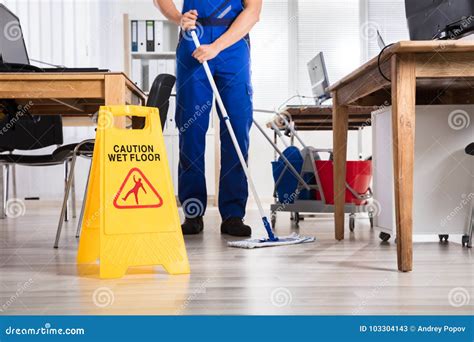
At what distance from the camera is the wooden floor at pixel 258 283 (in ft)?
4.70

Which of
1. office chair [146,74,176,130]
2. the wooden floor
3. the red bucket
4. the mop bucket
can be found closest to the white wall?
the mop bucket

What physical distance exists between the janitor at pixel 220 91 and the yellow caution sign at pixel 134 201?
2.99ft

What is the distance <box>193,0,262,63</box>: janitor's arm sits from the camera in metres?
2.79

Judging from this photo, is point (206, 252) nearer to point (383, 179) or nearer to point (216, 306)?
point (383, 179)

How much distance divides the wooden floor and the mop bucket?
933 mm

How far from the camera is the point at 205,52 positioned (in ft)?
9.12

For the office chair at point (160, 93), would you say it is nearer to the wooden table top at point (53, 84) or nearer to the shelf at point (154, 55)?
the wooden table top at point (53, 84)

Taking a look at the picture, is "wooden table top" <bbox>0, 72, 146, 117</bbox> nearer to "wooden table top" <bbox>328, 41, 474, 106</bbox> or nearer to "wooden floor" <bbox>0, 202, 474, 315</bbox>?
"wooden floor" <bbox>0, 202, 474, 315</bbox>

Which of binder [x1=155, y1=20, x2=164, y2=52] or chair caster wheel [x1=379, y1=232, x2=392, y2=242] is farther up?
binder [x1=155, y1=20, x2=164, y2=52]

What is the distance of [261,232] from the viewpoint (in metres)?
3.21

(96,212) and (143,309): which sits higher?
(96,212)

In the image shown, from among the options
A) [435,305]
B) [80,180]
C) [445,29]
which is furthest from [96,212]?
[80,180]
